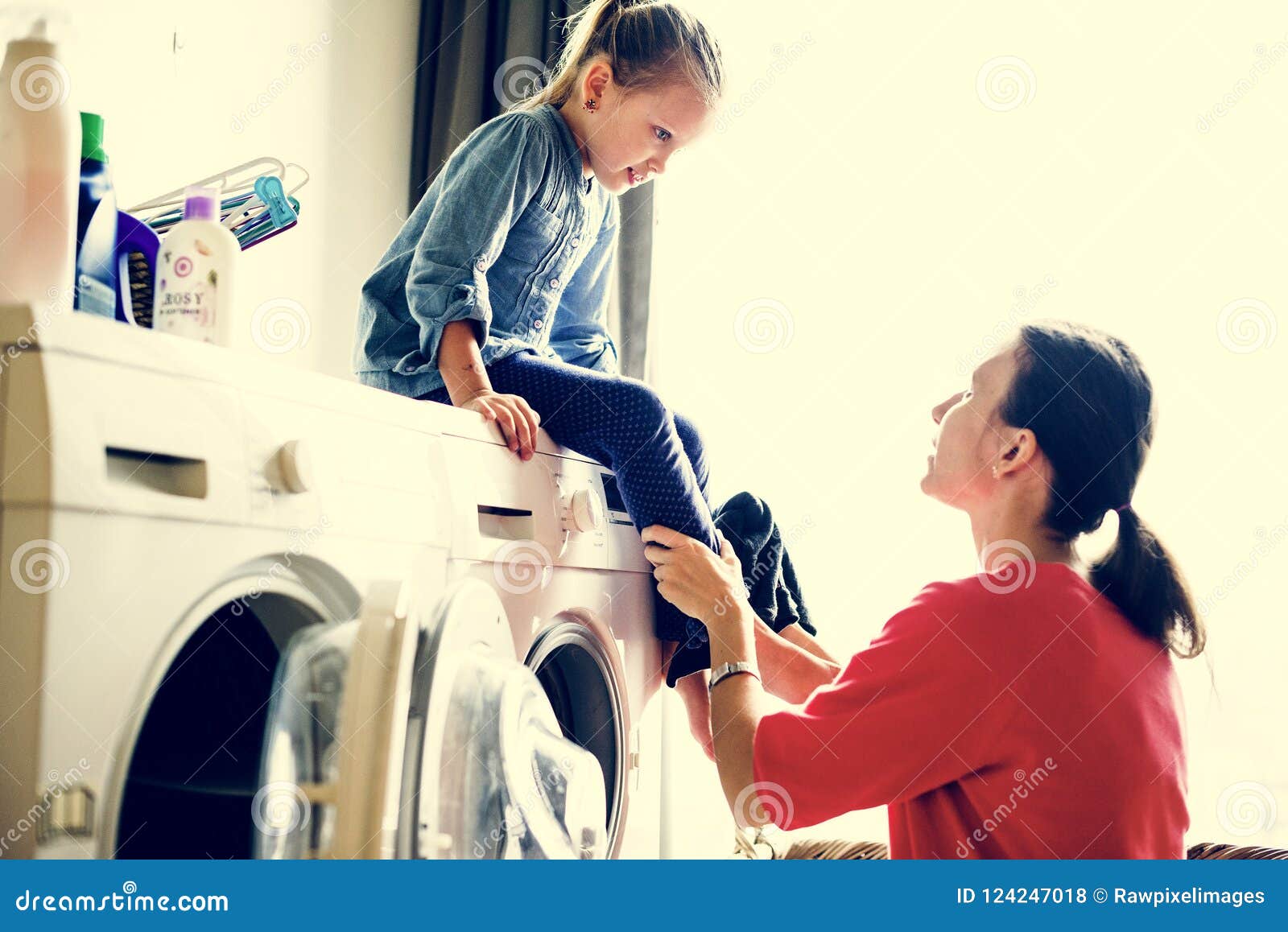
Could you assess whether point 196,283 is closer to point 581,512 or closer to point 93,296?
point 93,296

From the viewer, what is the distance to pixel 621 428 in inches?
48.5

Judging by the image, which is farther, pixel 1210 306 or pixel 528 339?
pixel 1210 306

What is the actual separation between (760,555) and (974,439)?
15.5 inches

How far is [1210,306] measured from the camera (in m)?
1.80

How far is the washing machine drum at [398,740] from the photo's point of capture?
0.76 meters

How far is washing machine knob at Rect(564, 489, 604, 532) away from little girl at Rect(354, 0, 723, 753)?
80 mm

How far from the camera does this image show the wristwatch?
114 cm

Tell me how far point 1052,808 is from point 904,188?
4.20 ft

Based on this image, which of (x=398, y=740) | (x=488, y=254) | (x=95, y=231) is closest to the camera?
(x=398, y=740)

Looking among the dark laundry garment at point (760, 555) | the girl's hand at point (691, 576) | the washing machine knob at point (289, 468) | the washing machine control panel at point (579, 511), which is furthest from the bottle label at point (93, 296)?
the dark laundry garment at point (760, 555)

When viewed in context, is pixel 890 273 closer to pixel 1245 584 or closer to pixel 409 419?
pixel 1245 584

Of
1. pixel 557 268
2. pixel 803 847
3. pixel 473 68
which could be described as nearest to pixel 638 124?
pixel 557 268

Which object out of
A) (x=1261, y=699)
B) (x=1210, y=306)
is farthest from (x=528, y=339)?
(x=1261, y=699)

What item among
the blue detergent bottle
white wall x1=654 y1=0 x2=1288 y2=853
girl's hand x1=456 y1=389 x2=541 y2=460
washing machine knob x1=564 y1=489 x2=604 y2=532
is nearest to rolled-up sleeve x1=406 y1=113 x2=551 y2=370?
girl's hand x1=456 y1=389 x2=541 y2=460
